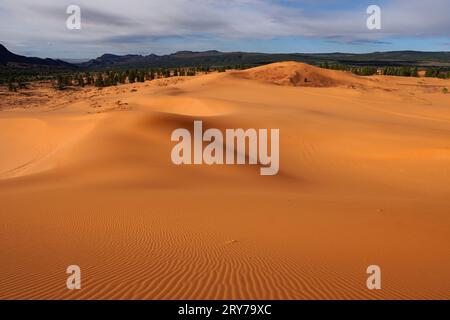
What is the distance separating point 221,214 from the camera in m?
A: 9.06

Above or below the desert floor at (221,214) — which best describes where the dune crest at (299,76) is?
above

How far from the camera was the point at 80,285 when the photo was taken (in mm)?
5219

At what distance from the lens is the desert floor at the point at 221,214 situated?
5523mm

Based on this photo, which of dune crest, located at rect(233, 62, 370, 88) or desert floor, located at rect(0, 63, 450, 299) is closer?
desert floor, located at rect(0, 63, 450, 299)

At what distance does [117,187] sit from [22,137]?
15.1m

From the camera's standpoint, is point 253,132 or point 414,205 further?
point 253,132

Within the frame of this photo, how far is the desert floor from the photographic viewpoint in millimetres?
5523

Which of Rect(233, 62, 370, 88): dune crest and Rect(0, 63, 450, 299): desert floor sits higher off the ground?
Rect(233, 62, 370, 88): dune crest

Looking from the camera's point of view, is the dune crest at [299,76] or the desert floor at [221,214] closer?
the desert floor at [221,214]

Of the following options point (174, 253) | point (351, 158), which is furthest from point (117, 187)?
point (351, 158)

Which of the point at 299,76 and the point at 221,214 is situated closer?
the point at 221,214

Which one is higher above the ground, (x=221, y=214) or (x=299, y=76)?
(x=299, y=76)
